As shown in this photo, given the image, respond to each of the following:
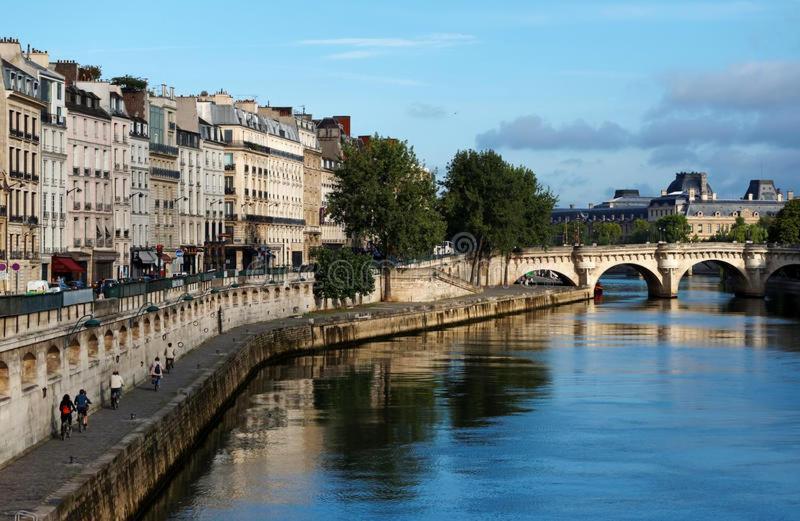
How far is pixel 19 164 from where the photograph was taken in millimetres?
60312

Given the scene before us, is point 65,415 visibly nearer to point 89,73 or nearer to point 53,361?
point 53,361

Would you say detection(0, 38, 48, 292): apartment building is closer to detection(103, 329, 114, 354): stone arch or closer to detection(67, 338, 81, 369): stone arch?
detection(103, 329, 114, 354): stone arch

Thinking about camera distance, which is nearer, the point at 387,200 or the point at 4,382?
the point at 4,382

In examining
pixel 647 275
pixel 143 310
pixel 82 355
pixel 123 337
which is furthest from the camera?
pixel 647 275

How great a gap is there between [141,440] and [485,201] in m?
89.0

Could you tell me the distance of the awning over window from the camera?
78062 mm

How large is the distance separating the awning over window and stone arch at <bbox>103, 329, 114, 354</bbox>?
38.1 meters

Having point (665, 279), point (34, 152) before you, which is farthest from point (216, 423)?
point (665, 279)

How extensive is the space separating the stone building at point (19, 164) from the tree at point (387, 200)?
39598 millimetres

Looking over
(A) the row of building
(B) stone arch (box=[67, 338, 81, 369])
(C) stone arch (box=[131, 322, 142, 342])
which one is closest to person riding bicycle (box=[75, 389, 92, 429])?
(B) stone arch (box=[67, 338, 81, 369])

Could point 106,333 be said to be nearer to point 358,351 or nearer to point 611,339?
point 358,351

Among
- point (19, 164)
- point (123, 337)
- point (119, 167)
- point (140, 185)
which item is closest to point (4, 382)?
point (123, 337)

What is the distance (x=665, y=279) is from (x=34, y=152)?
263 feet

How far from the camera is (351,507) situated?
35.9 m
